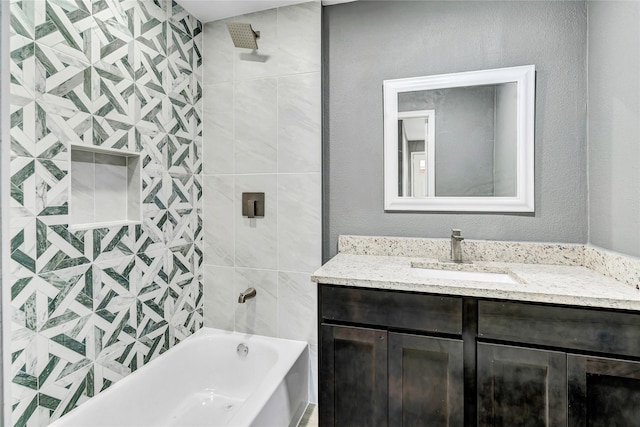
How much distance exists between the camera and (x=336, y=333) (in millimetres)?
1382

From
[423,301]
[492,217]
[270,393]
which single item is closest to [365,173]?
[492,217]

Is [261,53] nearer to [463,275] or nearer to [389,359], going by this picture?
[463,275]

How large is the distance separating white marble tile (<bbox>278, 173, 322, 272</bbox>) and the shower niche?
787 mm

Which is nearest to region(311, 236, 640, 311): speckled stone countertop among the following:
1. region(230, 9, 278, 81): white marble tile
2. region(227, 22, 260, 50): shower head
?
region(230, 9, 278, 81): white marble tile

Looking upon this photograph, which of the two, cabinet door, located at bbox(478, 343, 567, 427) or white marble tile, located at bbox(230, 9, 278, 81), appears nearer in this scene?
cabinet door, located at bbox(478, 343, 567, 427)

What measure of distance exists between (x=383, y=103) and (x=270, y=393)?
162 centimetres

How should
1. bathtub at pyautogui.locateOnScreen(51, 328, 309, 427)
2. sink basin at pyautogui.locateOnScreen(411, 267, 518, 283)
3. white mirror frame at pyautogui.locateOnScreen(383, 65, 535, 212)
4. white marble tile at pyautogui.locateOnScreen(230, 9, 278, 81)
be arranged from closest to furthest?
bathtub at pyautogui.locateOnScreen(51, 328, 309, 427)
sink basin at pyautogui.locateOnScreen(411, 267, 518, 283)
white mirror frame at pyautogui.locateOnScreen(383, 65, 535, 212)
white marble tile at pyautogui.locateOnScreen(230, 9, 278, 81)

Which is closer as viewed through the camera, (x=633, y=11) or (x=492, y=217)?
(x=633, y=11)

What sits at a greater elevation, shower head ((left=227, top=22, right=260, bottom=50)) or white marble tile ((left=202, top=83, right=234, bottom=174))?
shower head ((left=227, top=22, right=260, bottom=50))

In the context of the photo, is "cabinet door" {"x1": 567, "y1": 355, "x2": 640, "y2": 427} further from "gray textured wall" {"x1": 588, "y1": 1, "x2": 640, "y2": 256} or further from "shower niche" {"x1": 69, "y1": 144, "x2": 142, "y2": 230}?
"shower niche" {"x1": 69, "y1": 144, "x2": 142, "y2": 230}

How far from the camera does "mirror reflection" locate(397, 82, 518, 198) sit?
165cm

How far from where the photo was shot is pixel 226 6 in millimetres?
1929

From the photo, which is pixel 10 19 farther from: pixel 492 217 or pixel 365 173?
pixel 492 217

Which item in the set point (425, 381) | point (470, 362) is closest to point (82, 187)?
point (425, 381)
